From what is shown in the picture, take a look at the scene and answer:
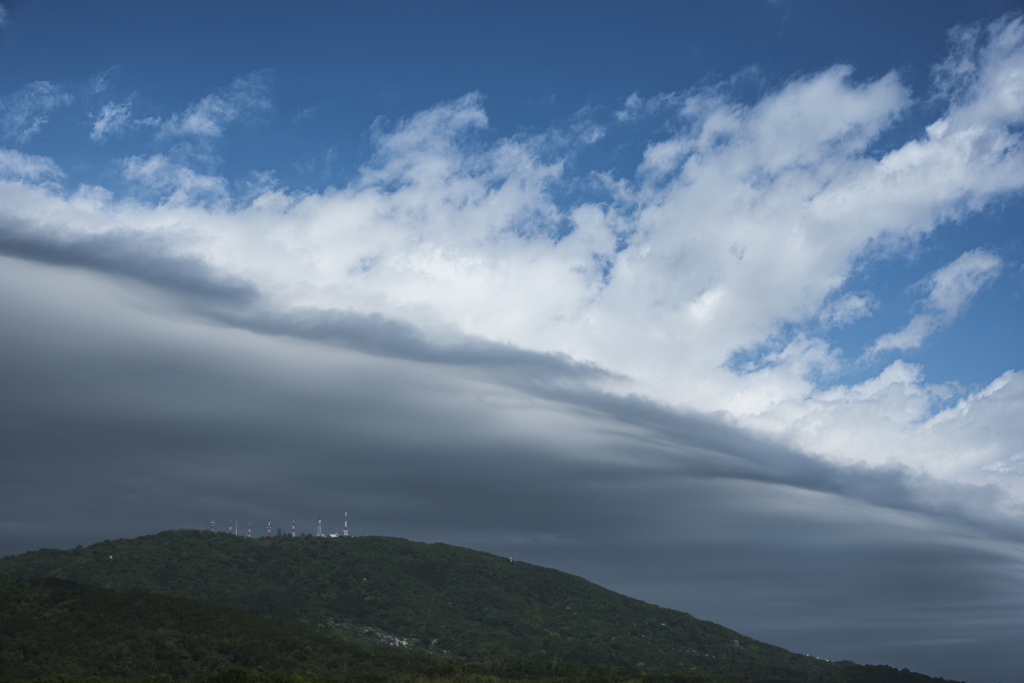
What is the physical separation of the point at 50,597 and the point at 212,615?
26.2m

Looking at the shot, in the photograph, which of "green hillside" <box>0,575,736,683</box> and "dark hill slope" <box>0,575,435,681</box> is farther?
"dark hill slope" <box>0,575,435,681</box>

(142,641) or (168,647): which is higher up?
(142,641)

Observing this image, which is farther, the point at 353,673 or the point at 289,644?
the point at 289,644

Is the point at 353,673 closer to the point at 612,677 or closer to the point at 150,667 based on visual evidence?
the point at 150,667

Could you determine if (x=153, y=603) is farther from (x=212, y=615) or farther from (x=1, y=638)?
(x=1, y=638)

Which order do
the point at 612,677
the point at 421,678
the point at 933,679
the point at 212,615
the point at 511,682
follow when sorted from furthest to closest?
the point at 933,679 → the point at 212,615 → the point at 612,677 → the point at 511,682 → the point at 421,678

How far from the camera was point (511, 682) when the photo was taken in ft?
404

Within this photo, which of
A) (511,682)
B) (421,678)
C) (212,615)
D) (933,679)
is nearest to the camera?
(421,678)

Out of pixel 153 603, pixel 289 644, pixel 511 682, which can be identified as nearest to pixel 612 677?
pixel 511 682

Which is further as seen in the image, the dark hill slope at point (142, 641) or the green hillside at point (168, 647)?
the dark hill slope at point (142, 641)

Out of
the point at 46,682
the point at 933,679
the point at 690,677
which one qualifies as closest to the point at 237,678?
the point at 46,682

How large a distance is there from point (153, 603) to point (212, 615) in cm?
1019

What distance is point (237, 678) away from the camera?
286ft

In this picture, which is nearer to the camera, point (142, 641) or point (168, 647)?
point (142, 641)
